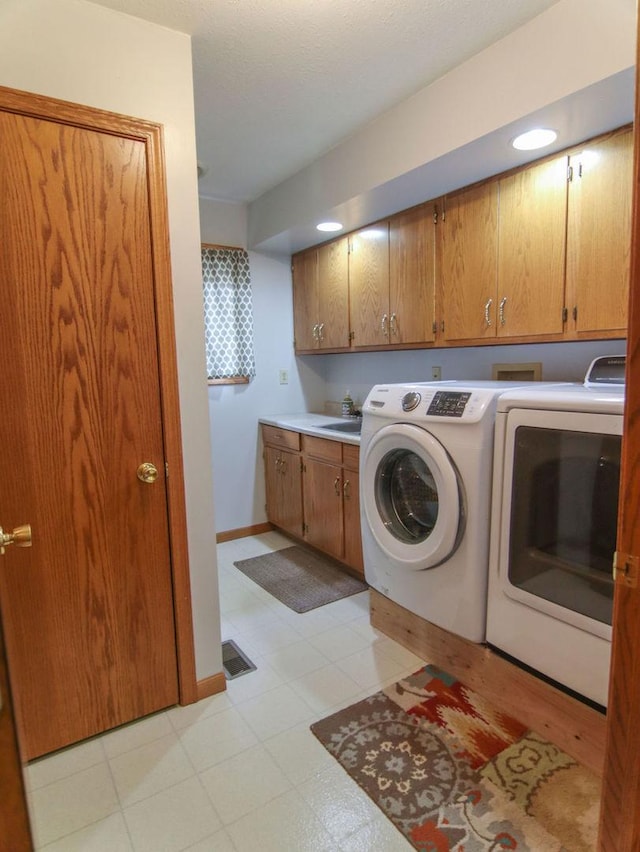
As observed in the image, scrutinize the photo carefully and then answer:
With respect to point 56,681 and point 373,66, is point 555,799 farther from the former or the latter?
point 373,66

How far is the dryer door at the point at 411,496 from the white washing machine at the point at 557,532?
17cm

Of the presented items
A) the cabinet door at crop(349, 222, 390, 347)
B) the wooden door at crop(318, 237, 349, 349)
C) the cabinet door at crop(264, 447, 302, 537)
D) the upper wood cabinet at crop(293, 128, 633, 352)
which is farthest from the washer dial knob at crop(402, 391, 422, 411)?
the cabinet door at crop(264, 447, 302, 537)

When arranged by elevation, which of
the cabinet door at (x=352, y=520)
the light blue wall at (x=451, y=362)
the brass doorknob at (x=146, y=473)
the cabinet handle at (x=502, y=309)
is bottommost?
the cabinet door at (x=352, y=520)

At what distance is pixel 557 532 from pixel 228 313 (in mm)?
2568

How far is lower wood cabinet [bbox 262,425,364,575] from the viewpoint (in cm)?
273

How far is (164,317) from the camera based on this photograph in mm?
1654

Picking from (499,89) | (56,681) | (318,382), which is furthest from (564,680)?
(318,382)

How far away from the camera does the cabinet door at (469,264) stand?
215 cm

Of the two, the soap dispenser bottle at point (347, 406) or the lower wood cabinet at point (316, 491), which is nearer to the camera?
the lower wood cabinet at point (316, 491)

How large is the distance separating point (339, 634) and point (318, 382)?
6.89 ft

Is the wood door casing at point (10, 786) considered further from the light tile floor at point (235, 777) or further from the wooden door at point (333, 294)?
the wooden door at point (333, 294)

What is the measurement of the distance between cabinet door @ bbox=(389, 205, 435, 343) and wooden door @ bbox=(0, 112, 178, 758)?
1.42 m

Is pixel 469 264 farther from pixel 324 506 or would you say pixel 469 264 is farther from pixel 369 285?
pixel 324 506

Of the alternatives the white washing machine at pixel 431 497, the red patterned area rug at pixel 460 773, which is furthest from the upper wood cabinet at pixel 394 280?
the red patterned area rug at pixel 460 773
